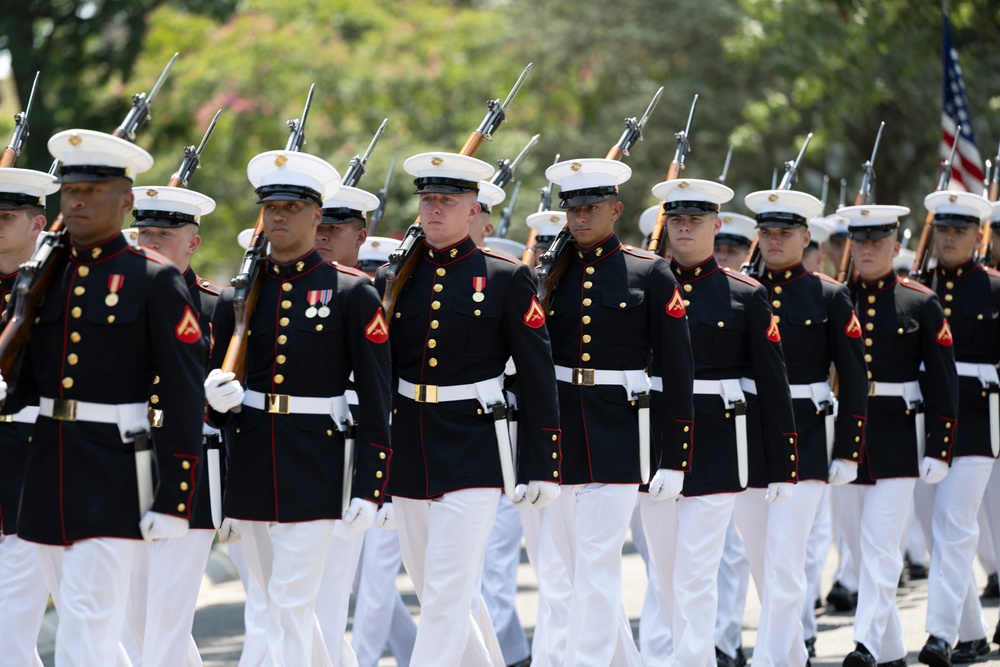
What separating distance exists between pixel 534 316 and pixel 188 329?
1.80m

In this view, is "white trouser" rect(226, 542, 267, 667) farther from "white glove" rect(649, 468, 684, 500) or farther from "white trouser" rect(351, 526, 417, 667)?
"white glove" rect(649, 468, 684, 500)

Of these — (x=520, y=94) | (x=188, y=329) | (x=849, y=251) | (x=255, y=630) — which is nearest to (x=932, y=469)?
(x=849, y=251)

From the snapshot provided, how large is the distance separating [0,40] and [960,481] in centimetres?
972

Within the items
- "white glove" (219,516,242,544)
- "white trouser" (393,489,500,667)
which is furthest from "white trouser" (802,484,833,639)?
"white glove" (219,516,242,544)

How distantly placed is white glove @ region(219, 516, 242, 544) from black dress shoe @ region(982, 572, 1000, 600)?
6239 millimetres

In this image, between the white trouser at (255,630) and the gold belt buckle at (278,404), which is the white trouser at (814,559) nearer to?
the white trouser at (255,630)

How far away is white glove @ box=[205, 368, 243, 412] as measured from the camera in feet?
20.3

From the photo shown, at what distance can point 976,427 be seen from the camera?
30.9 feet

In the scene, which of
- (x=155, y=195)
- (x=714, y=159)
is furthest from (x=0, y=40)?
(x=714, y=159)

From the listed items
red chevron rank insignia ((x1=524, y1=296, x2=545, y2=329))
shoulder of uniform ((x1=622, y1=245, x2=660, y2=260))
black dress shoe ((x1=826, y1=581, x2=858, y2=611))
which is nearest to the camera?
red chevron rank insignia ((x1=524, y1=296, x2=545, y2=329))

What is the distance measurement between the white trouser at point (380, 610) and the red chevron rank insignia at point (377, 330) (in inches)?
91.8

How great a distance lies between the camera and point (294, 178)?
6.47 metres

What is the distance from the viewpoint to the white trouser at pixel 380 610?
8.46 meters

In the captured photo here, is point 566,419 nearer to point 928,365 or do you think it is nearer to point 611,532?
point 611,532
